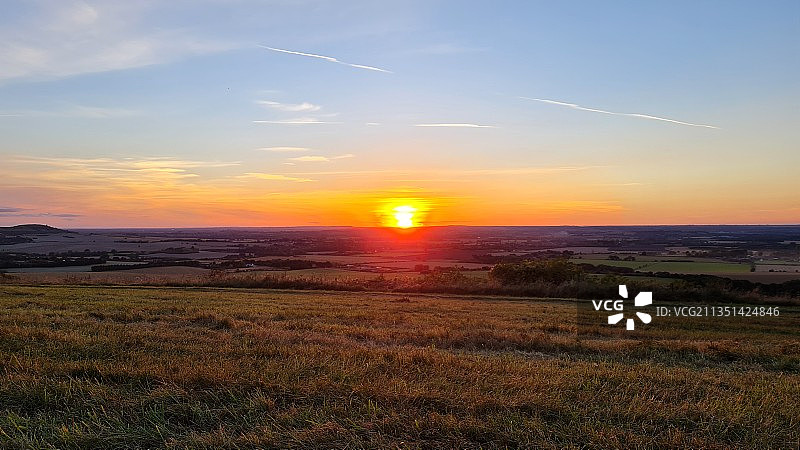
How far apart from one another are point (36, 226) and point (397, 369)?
7713 inches

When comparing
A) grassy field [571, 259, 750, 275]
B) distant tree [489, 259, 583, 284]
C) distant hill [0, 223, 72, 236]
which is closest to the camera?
distant tree [489, 259, 583, 284]

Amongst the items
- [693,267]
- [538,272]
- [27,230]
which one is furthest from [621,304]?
[27,230]

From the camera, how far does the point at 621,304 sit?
27.0m

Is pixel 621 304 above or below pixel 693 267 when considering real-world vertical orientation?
below

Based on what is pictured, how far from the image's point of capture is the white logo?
19.5 m

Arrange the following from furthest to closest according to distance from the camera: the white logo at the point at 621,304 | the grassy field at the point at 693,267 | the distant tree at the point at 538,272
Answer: the grassy field at the point at 693,267 < the distant tree at the point at 538,272 < the white logo at the point at 621,304

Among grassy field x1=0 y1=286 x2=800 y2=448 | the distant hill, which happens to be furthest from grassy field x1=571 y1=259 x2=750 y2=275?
the distant hill

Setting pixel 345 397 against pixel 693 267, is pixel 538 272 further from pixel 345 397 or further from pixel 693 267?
pixel 345 397

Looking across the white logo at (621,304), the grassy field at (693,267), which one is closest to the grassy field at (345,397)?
the white logo at (621,304)

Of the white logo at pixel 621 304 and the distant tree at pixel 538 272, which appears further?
the distant tree at pixel 538 272

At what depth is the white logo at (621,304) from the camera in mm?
19527

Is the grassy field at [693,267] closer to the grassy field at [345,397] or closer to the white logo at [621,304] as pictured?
the white logo at [621,304]

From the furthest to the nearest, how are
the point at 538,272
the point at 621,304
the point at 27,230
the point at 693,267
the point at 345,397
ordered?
the point at 27,230
the point at 693,267
the point at 538,272
the point at 621,304
the point at 345,397

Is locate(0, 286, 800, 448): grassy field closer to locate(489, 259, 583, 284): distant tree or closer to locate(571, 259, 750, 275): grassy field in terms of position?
locate(489, 259, 583, 284): distant tree
